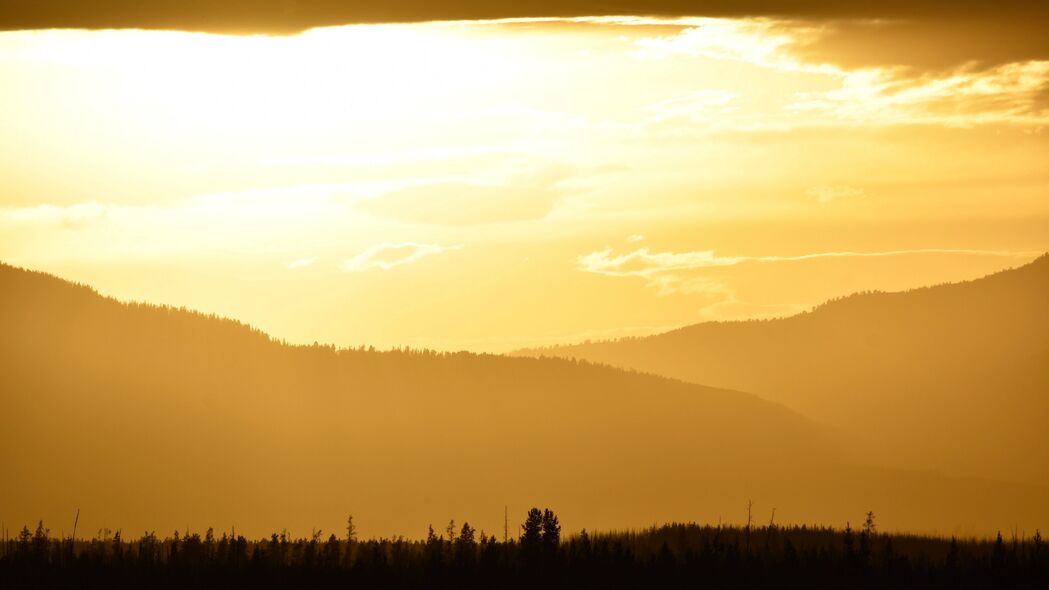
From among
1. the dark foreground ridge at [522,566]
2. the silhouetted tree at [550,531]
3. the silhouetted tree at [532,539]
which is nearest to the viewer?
the dark foreground ridge at [522,566]

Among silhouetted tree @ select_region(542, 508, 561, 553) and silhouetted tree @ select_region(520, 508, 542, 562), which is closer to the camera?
silhouetted tree @ select_region(520, 508, 542, 562)

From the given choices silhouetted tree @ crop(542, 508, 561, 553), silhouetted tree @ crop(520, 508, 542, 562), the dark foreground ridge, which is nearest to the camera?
the dark foreground ridge

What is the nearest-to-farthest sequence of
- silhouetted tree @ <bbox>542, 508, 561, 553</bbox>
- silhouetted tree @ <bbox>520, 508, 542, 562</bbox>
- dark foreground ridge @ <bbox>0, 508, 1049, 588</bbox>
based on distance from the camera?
dark foreground ridge @ <bbox>0, 508, 1049, 588</bbox>, silhouetted tree @ <bbox>520, 508, 542, 562</bbox>, silhouetted tree @ <bbox>542, 508, 561, 553</bbox>

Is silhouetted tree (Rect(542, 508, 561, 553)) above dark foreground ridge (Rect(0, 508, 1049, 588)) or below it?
above

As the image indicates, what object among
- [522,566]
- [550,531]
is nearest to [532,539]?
[550,531]

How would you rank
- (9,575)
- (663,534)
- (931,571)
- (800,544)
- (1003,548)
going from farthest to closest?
(663,534), (800,544), (1003,548), (931,571), (9,575)

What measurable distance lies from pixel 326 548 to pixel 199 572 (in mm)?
6296

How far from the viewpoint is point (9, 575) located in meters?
43.0

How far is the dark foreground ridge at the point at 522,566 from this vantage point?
43.3m

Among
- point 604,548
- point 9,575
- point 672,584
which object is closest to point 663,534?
point 604,548

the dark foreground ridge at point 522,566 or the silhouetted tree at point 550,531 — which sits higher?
the silhouetted tree at point 550,531

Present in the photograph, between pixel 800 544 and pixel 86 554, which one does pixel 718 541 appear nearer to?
pixel 800 544

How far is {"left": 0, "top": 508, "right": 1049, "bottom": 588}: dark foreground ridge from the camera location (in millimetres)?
43312

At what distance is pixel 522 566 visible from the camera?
150ft
